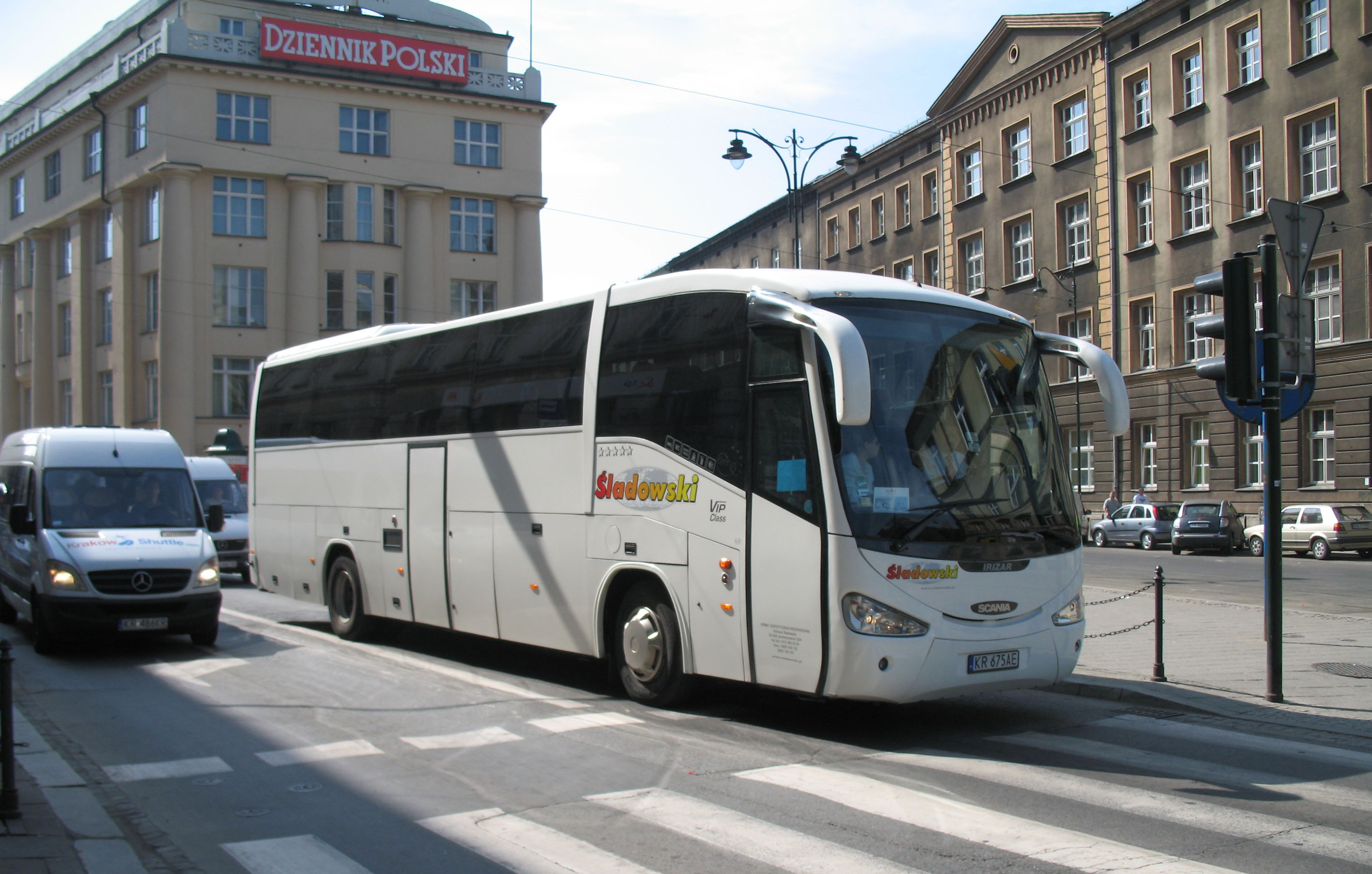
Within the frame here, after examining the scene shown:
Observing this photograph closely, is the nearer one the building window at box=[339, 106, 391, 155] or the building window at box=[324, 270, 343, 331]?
the building window at box=[324, 270, 343, 331]

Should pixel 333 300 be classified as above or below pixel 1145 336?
above

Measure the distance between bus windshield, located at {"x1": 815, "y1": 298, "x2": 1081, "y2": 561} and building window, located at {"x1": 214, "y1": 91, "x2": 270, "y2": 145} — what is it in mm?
43583

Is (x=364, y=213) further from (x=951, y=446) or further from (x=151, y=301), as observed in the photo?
(x=951, y=446)

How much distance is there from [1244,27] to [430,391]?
34578 mm

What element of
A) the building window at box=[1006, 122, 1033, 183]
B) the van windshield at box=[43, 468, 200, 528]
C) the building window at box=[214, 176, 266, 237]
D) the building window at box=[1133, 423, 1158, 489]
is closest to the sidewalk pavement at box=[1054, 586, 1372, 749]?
the van windshield at box=[43, 468, 200, 528]

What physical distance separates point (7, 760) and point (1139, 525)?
37.1 metres

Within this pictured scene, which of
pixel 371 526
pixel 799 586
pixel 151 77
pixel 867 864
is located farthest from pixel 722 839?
pixel 151 77

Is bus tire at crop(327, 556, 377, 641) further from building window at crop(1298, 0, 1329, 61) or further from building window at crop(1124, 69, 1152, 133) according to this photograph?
building window at crop(1124, 69, 1152, 133)

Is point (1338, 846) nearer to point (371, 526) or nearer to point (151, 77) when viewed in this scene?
point (371, 526)

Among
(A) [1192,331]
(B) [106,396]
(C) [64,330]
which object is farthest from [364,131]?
(A) [1192,331]

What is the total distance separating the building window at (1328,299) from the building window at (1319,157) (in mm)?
2192

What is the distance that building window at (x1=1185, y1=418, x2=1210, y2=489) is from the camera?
40.6m

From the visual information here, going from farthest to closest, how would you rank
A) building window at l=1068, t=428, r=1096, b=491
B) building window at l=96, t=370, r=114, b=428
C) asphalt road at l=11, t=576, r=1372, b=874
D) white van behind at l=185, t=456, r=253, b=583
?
1. building window at l=96, t=370, r=114, b=428
2. building window at l=1068, t=428, r=1096, b=491
3. white van behind at l=185, t=456, r=253, b=583
4. asphalt road at l=11, t=576, r=1372, b=874

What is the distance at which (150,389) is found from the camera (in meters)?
48.2
